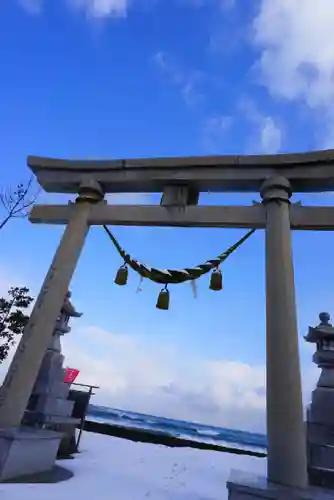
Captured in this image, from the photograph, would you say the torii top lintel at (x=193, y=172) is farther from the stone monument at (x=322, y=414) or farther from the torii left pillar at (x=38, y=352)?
the stone monument at (x=322, y=414)

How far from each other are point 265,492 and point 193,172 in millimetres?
3838

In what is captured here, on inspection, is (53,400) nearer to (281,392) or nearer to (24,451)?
(24,451)

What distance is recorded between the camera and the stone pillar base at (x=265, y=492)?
109 inches

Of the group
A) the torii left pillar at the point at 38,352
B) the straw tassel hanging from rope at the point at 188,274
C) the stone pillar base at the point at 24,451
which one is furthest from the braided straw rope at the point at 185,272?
the stone pillar base at the point at 24,451

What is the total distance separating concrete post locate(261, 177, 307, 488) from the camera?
125 inches

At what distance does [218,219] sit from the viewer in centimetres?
477

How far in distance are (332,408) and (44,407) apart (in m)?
4.36

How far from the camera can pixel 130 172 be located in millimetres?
5312

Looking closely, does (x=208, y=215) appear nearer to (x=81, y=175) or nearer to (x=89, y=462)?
(x=81, y=175)

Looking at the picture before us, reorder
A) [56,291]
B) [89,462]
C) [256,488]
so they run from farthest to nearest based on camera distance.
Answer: [89,462]
[56,291]
[256,488]

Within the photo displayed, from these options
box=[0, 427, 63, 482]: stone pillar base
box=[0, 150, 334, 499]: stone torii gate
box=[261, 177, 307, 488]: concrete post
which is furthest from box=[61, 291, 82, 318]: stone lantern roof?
box=[261, 177, 307, 488]: concrete post

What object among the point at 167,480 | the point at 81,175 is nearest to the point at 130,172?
the point at 81,175

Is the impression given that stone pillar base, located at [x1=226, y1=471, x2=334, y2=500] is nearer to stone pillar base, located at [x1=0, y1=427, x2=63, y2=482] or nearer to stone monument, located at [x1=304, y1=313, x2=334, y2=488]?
stone monument, located at [x1=304, y1=313, x2=334, y2=488]

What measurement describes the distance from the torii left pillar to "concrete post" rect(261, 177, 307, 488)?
257 centimetres
